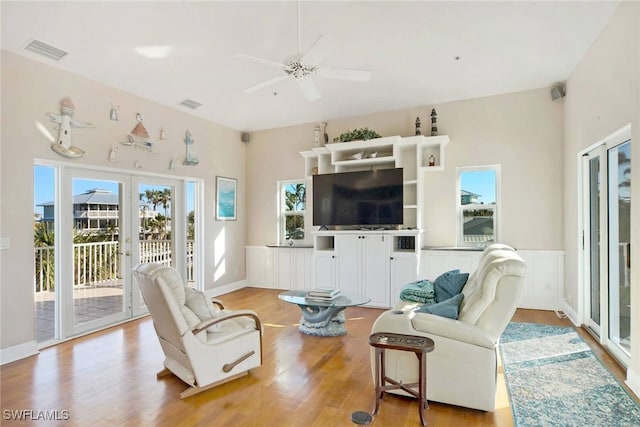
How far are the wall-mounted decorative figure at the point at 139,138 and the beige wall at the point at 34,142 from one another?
0.07m

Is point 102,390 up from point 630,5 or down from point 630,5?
down

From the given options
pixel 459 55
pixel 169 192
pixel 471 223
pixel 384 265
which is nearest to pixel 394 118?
pixel 459 55

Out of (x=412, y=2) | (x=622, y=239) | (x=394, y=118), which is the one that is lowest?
(x=622, y=239)

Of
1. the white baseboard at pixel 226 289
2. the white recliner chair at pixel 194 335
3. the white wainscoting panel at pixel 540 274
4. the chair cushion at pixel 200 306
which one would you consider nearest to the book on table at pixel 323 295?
the white recliner chair at pixel 194 335

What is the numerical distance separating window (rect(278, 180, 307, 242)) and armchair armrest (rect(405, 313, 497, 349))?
14.4 feet

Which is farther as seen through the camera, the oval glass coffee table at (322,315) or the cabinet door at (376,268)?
the cabinet door at (376,268)

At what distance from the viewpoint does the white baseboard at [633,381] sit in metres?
2.65

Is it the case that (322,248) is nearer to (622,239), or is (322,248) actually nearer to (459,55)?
(459,55)

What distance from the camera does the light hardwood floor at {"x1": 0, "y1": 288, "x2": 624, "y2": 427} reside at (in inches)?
93.9

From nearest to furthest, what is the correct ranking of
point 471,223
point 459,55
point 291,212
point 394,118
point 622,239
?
point 622,239 → point 459,55 → point 471,223 → point 394,118 → point 291,212

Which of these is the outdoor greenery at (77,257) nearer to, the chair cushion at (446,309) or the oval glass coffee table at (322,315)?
the oval glass coffee table at (322,315)

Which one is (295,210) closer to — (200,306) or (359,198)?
(359,198)

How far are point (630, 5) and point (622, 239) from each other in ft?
6.67

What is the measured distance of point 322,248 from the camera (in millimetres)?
5941
